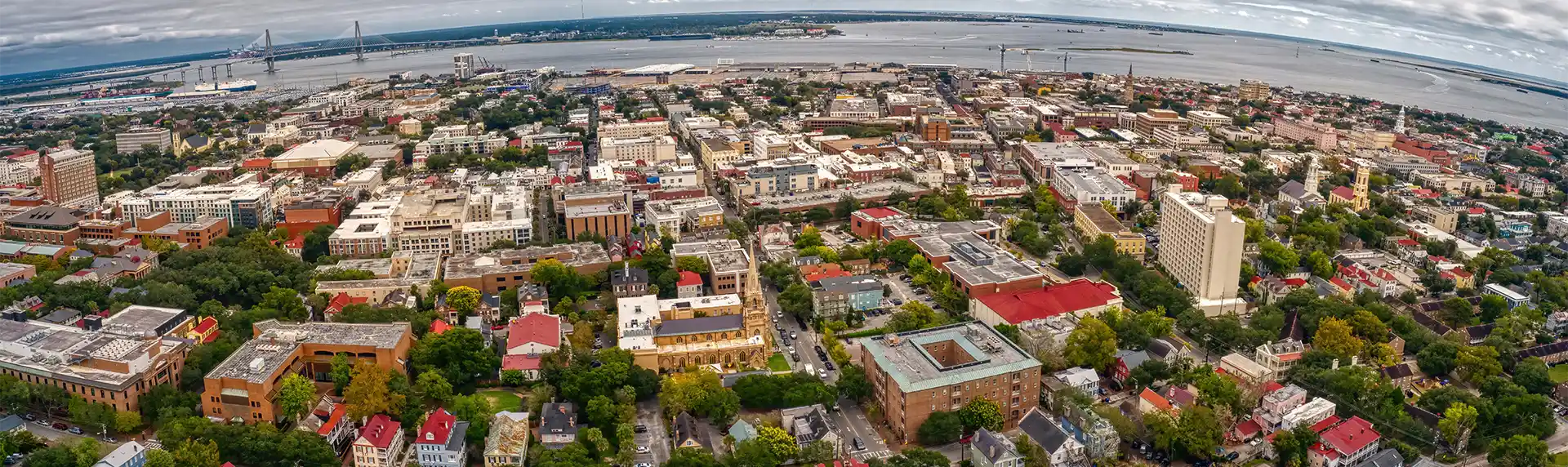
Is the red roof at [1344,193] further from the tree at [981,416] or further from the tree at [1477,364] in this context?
the tree at [981,416]

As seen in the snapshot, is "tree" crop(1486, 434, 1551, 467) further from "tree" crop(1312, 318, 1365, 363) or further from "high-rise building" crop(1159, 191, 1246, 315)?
"high-rise building" crop(1159, 191, 1246, 315)

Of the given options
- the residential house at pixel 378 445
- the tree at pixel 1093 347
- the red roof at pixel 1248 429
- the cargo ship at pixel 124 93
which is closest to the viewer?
the residential house at pixel 378 445

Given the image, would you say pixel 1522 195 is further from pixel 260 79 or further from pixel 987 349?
pixel 260 79

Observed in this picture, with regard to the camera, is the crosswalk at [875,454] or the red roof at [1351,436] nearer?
the red roof at [1351,436]

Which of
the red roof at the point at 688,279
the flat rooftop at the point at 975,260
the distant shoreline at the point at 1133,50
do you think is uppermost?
the distant shoreline at the point at 1133,50

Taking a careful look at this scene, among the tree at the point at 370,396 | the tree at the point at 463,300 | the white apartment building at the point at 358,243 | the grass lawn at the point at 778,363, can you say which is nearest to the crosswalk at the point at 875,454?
the grass lawn at the point at 778,363

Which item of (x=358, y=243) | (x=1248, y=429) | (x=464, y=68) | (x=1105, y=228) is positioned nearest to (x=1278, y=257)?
(x=1105, y=228)

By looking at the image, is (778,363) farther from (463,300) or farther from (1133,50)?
(1133,50)
